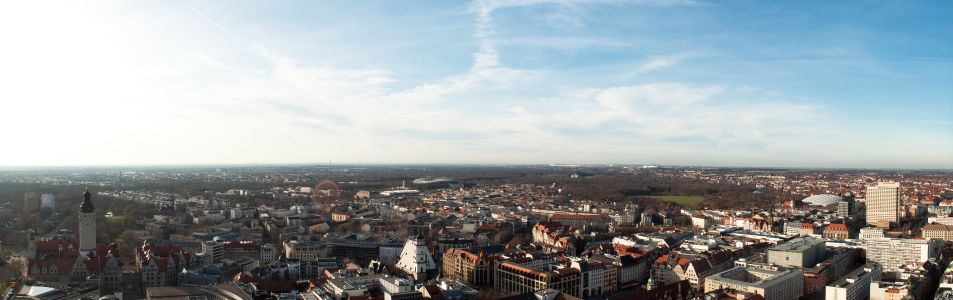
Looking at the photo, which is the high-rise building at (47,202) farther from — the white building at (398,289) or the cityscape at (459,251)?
the white building at (398,289)

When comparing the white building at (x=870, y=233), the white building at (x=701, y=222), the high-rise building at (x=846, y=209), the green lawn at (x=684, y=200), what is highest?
the high-rise building at (x=846, y=209)

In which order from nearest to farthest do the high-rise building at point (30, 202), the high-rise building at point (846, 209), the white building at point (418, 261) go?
the white building at point (418, 261) < the high-rise building at point (30, 202) < the high-rise building at point (846, 209)

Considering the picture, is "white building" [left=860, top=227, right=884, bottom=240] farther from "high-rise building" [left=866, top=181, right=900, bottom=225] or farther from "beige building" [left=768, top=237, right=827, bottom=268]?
"beige building" [left=768, top=237, right=827, bottom=268]

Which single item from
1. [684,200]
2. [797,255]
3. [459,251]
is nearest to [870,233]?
[797,255]

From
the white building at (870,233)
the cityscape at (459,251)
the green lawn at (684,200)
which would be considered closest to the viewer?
the cityscape at (459,251)

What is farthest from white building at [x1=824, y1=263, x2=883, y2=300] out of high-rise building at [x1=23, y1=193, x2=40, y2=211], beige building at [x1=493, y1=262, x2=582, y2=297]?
high-rise building at [x1=23, y1=193, x2=40, y2=211]

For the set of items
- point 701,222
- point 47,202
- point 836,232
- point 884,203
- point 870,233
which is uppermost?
point 884,203

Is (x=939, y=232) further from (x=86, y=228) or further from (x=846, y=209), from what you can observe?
(x=86, y=228)

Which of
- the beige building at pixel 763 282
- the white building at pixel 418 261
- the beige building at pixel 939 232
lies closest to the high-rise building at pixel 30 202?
the white building at pixel 418 261
